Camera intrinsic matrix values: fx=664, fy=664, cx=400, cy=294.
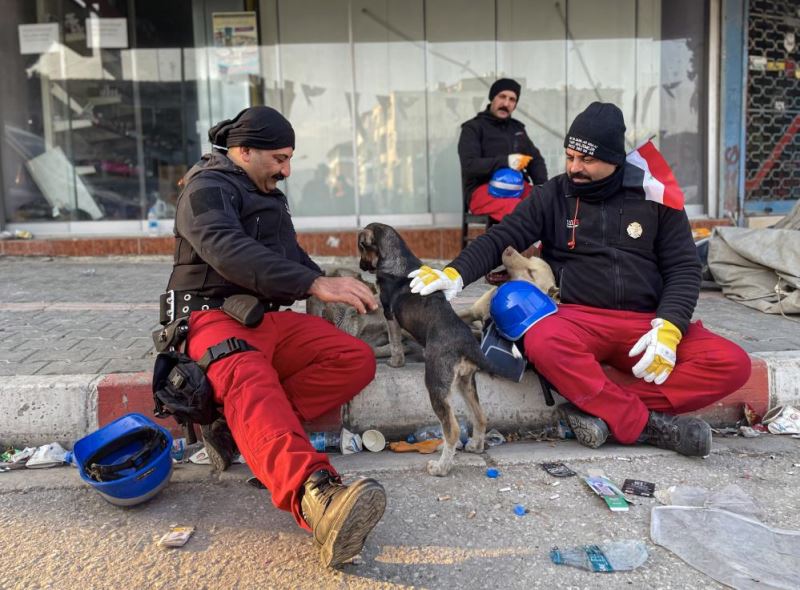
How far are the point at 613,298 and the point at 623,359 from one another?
0.34 m

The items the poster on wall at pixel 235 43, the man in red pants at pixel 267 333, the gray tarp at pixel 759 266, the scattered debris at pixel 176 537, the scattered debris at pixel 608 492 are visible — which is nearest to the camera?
the man in red pants at pixel 267 333

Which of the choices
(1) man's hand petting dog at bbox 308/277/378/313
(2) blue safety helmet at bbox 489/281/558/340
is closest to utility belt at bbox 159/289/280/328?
(1) man's hand petting dog at bbox 308/277/378/313

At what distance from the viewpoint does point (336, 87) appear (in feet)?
28.9

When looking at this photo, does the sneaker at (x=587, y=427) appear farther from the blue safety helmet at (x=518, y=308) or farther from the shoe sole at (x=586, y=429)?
the blue safety helmet at (x=518, y=308)

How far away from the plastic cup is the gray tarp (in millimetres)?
3588

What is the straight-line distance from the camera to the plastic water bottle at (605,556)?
243 centimetres

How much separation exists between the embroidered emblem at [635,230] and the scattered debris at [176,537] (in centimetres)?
263

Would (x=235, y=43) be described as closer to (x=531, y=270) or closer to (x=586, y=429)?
(x=531, y=270)

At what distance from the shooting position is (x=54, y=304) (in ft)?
18.1

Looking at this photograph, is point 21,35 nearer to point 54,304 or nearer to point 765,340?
point 54,304

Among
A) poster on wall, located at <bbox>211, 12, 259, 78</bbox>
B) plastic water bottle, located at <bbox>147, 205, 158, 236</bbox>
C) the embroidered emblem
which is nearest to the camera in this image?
the embroidered emblem

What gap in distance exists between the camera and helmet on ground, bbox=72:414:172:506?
2.77 metres

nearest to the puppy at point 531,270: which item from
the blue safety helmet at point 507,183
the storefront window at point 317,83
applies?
the blue safety helmet at point 507,183

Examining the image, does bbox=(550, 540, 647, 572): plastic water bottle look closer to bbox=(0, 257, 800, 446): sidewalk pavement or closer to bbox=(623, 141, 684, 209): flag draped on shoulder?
bbox=(0, 257, 800, 446): sidewalk pavement
